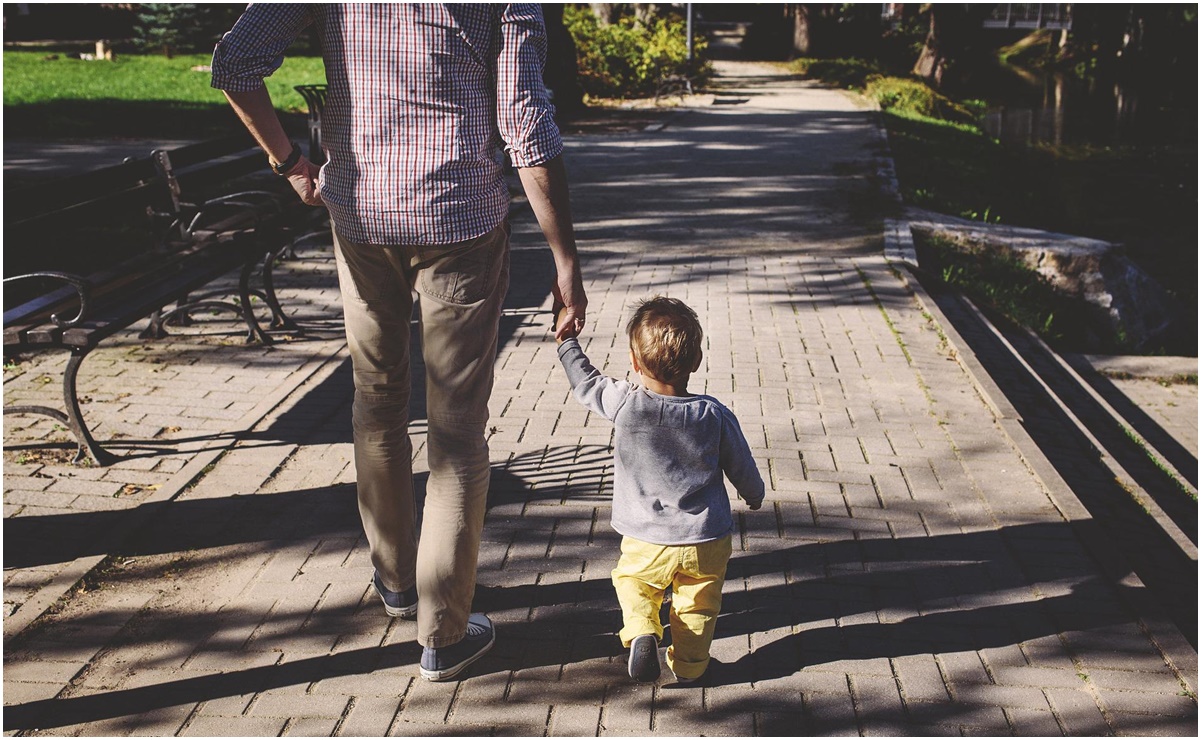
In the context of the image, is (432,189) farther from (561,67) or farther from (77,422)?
(561,67)

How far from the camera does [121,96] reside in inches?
742

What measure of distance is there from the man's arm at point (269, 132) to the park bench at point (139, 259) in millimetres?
2283

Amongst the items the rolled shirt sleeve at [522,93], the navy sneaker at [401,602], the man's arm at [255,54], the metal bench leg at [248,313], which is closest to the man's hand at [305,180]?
the man's arm at [255,54]

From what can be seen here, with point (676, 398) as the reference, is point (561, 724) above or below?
below

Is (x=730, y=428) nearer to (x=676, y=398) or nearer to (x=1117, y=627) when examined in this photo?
(x=676, y=398)

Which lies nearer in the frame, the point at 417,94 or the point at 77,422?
the point at 417,94

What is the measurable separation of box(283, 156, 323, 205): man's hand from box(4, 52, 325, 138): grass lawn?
513 inches

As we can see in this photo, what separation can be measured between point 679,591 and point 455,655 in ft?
2.29

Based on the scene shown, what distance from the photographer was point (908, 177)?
13.8 meters

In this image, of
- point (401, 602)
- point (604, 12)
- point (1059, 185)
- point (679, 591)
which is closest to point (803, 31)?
point (604, 12)

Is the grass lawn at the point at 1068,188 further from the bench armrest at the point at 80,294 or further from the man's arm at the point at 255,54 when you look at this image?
the man's arm at the point at 255,54

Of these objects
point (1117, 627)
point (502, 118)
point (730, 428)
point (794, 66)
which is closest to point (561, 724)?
point (730, 428)

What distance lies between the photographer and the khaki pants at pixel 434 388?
2.81m

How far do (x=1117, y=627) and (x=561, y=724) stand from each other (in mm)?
1935
